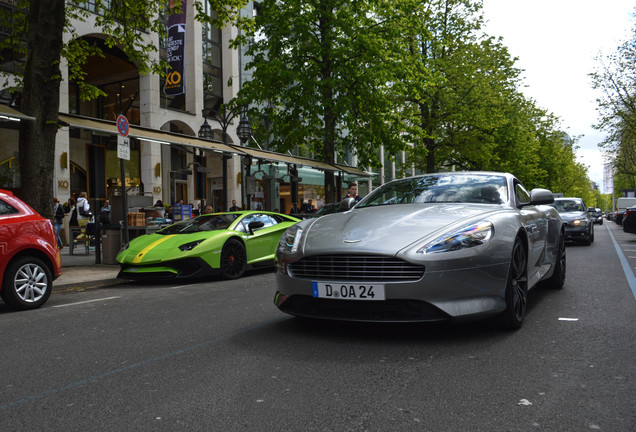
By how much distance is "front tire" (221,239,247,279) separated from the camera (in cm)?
898

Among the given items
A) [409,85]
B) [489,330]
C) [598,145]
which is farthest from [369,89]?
[598,145]

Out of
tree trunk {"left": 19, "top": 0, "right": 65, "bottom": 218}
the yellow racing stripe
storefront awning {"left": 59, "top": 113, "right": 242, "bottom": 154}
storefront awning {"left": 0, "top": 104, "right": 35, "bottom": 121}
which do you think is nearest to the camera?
the yellow racing stripe

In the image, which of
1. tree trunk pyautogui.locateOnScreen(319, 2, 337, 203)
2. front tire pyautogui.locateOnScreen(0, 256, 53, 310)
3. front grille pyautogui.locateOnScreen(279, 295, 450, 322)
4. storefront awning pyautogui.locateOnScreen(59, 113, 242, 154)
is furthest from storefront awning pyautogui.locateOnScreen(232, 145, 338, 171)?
front grille pyautogui.locateOnScreen(279, 295, 450, 322)

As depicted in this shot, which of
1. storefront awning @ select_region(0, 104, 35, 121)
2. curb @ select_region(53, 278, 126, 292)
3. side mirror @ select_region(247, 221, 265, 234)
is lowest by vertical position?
curb @ select_region(53, 278, 126, 292)

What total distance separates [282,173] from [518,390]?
29.2 meters

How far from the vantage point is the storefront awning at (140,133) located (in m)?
11.2

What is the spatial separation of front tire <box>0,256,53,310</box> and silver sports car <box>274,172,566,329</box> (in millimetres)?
3716

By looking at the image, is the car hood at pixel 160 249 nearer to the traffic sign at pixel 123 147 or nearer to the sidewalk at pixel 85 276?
the sidewalk at pixel 85 276

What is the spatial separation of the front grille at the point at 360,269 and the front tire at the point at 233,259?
500cm

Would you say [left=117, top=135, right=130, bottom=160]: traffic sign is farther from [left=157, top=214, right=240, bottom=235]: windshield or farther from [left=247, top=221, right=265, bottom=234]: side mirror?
[left=247, top=221, right=265, bottom=234]: side mirror

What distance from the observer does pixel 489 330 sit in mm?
4379

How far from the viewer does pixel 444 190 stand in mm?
5418

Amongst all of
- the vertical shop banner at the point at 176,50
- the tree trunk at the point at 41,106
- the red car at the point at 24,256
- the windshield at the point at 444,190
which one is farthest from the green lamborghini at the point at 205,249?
the vertical shop banner at the point at 176,50

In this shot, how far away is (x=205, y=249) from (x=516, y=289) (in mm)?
5463
